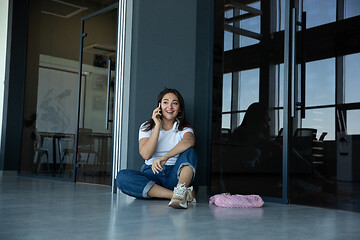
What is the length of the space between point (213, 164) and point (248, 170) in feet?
1.22

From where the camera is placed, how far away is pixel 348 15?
8.86 feet

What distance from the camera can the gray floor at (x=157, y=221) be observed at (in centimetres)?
176

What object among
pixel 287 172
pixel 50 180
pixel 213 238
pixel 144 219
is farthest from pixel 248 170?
pixel 50 180

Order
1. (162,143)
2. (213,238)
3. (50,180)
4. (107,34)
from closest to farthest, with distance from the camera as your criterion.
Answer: (213,238) < (162,143) < (107,34) < (50,180)

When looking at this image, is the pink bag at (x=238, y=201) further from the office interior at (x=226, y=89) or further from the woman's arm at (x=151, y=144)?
the woman's arm at (x=151, y=144)

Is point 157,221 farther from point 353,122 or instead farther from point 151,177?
point 353,122

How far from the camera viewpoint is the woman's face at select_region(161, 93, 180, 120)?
3176mm

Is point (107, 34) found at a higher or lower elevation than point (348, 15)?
higher

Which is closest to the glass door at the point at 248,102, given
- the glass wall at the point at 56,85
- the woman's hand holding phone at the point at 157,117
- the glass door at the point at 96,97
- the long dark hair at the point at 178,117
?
the long dark hair at the point at 178,117

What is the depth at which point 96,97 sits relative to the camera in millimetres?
4539

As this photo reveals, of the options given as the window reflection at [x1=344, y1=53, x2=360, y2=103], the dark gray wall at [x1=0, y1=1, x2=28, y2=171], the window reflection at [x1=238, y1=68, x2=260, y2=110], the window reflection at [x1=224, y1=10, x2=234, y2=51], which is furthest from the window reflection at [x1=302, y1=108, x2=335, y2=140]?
the dark gray wall at [x1=0, y1=1, x2=28, y2=171]

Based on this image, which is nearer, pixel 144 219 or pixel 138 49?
pixel 144 219

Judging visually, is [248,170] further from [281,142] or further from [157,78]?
[157,78]

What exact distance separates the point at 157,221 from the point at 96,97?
2687 mm
